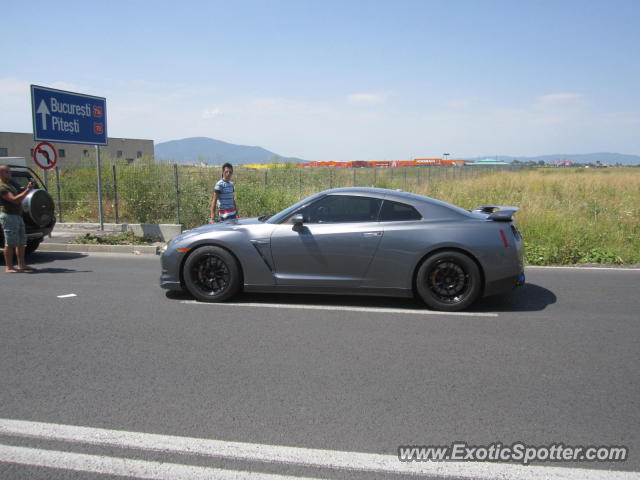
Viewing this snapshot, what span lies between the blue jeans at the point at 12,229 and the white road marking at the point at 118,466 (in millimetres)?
6243

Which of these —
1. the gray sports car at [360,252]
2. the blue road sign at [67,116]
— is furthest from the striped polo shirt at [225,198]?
the blue road sign at [67,116]

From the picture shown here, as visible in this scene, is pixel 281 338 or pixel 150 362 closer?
pixel 150 362

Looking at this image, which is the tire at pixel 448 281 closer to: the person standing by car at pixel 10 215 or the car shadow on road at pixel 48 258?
the car shadow on road at pixel 48 258

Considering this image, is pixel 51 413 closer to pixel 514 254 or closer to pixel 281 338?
pixel 281 338

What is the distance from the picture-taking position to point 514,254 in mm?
5711

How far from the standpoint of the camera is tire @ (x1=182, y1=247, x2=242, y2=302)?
6125 millimetres

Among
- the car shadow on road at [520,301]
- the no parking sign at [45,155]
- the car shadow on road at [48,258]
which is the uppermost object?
the no parking sign at [45,155]

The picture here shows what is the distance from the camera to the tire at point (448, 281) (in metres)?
5.70

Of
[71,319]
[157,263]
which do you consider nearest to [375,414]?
[71,319]

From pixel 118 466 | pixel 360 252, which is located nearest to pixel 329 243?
pixel 360 252

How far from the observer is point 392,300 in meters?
6.37

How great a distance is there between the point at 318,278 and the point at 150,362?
2340mm

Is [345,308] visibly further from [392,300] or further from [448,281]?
[448,281]

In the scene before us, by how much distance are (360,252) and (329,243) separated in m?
0.39
